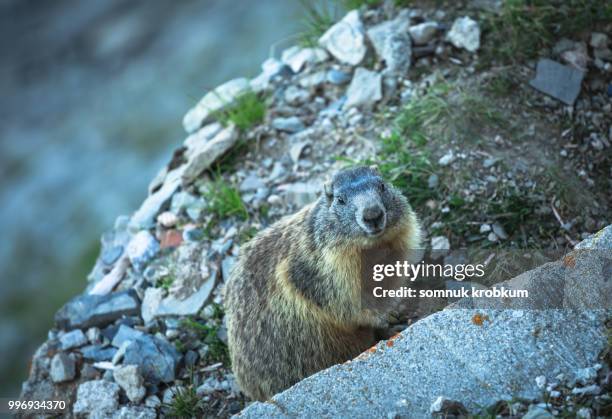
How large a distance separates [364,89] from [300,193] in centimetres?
131

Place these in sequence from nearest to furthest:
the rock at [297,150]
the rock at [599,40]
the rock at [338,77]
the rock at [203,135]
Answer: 1. the rock at [599,40]
2. the rock at [297,150]
3. the rock at [338,77]
4. the rock at [203,135]

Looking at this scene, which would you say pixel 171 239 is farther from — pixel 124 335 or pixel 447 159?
pixel 447 159

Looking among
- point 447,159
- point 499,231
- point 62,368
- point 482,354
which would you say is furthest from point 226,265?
point 482,354

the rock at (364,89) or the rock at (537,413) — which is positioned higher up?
the rock at (364,89)

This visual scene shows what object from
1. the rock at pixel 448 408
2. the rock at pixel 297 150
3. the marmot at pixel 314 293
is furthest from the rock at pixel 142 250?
the rock at pixel 448 408

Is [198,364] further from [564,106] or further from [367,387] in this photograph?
[564,106]

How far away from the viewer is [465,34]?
20.3 ft

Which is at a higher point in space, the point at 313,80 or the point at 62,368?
the point at 313,80

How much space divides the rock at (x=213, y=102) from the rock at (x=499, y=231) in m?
3.22

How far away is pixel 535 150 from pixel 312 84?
251 cm

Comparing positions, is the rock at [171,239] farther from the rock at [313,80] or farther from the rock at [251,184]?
the rock at [313,80]

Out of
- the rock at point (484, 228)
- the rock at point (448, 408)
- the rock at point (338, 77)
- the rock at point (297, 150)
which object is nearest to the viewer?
the rock at point (448, 408)

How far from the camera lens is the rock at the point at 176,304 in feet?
18.5

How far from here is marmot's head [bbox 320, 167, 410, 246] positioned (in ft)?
13.7
